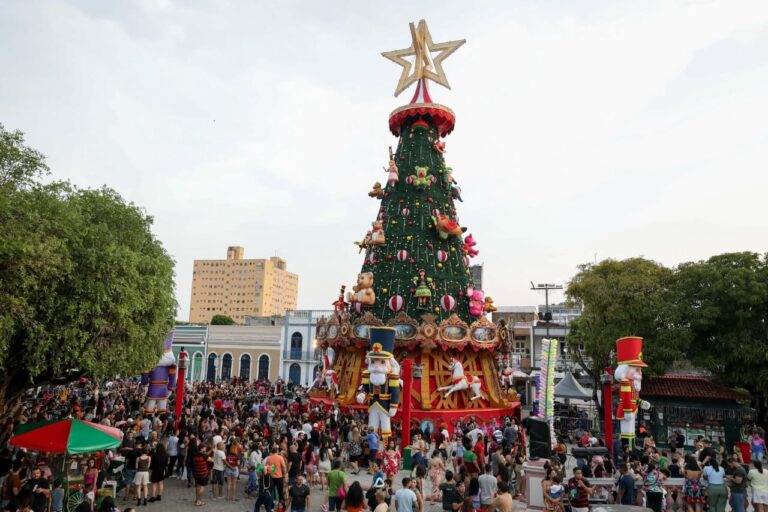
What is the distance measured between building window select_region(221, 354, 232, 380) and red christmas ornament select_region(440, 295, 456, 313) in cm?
3238

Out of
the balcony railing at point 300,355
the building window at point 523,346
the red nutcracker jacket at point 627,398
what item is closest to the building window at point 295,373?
the balcony railing at point 300,355

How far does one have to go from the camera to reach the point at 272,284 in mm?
132000

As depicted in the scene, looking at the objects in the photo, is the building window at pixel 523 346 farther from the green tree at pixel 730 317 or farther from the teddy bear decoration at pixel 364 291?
the teddy bear decoration at pixel 364 291

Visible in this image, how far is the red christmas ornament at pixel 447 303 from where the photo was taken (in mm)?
24703

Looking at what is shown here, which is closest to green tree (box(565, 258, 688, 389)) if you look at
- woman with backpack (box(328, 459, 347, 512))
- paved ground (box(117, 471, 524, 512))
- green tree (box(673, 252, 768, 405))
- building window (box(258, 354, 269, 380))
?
green tree (box(673, 252, 768, 405))

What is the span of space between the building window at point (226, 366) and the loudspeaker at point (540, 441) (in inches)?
1607

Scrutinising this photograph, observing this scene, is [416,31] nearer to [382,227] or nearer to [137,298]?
[382,227]

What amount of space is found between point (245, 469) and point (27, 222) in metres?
8.67

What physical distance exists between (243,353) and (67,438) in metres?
40.9

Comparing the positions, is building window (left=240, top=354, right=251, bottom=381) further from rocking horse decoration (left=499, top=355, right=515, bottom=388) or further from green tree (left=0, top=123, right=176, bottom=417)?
green tree (left=0, top=123, right=176, bottom=417)

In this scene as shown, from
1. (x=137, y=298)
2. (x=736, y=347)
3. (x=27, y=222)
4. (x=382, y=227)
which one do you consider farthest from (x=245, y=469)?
(x=736, y=347)

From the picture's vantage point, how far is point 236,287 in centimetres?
12950

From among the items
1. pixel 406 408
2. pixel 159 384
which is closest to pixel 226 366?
pixel 159 384

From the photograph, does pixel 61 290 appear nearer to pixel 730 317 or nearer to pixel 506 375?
pixel 506 375
